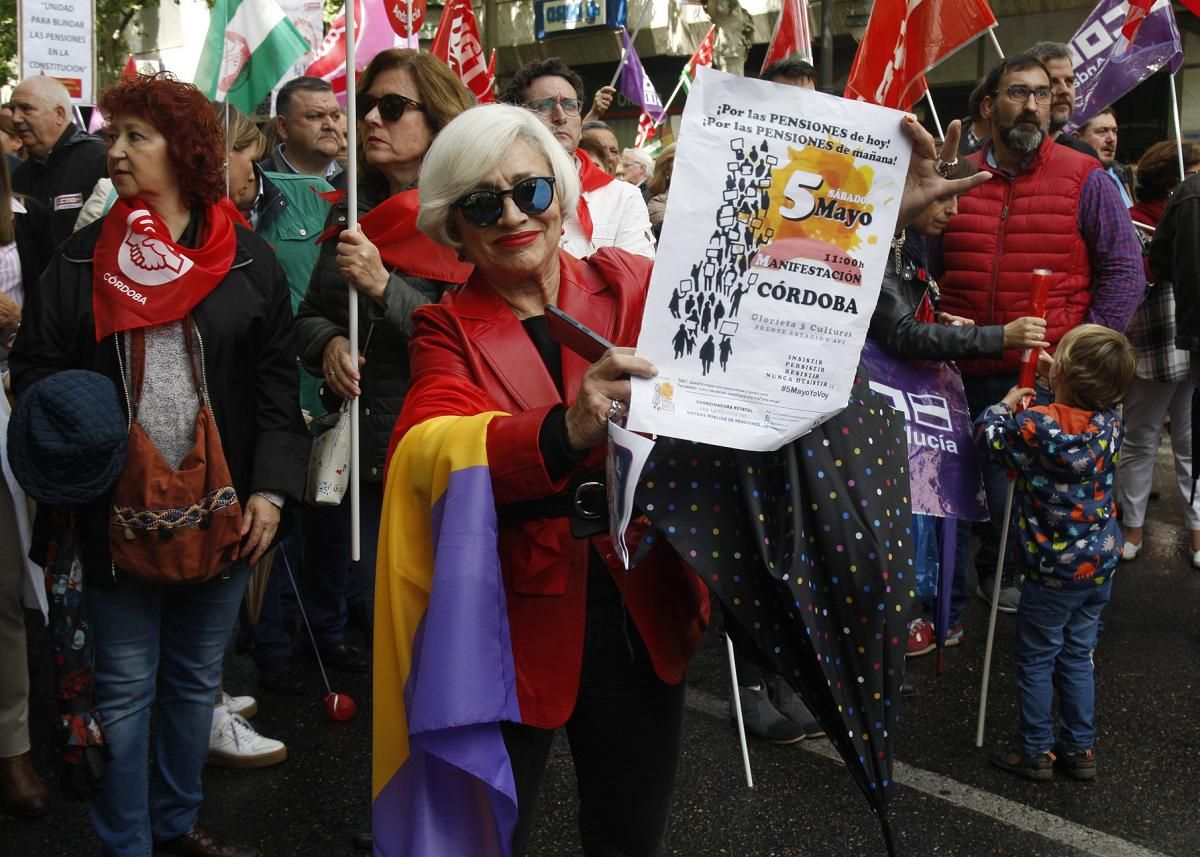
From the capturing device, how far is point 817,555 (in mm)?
1889

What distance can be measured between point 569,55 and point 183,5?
353 inches

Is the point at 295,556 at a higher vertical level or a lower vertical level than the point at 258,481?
lower

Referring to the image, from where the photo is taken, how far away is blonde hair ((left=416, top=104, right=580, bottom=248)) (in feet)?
6.84

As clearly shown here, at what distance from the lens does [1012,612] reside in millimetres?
5207

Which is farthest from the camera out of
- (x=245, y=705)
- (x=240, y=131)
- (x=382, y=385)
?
(x=240, y=131)

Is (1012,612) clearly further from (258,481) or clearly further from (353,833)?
(258,481)

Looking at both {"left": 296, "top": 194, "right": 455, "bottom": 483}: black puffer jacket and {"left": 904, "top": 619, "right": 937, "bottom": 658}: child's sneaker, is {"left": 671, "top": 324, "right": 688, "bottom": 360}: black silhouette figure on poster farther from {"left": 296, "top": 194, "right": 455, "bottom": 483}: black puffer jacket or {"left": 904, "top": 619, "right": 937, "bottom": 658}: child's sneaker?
{"left": 904, "top": 619, "right": 937, "bottom": 658}: child's sneaker

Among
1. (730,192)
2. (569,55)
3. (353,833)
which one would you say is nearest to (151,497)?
(353,833)

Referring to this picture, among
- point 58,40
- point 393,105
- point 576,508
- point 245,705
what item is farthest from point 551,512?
point 58,40

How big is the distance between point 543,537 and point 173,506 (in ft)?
3.94

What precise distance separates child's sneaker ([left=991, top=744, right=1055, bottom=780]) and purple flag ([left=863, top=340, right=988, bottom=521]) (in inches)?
30.4

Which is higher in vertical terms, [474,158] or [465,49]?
[465,49]

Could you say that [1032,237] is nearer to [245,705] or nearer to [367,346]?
[367,346]

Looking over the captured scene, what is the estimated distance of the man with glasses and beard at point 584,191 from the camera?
3424mm
